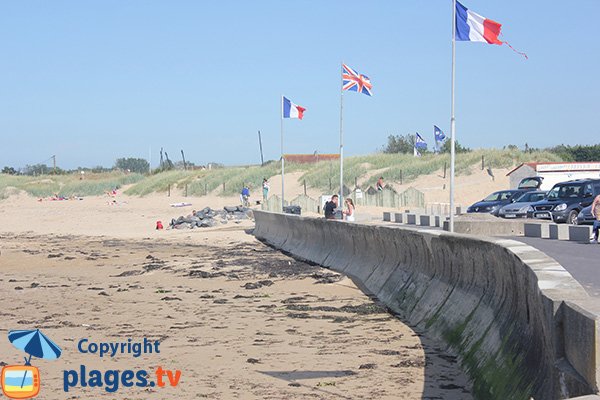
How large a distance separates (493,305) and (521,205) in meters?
35.4

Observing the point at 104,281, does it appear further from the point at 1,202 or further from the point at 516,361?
the point at 1,202

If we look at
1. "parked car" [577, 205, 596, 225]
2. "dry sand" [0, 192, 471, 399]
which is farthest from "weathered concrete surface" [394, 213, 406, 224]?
"dry sand" [0, 192, 471, 399]

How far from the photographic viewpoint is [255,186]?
3597 inches

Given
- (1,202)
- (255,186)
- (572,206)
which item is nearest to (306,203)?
(572,206)

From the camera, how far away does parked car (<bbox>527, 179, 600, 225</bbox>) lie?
3872 centimetres

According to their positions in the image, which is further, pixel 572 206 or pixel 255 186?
pixel 255 186

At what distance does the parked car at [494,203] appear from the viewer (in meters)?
48.6

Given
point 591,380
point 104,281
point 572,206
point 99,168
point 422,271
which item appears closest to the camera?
point 591,380

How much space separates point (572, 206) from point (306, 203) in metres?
23.8

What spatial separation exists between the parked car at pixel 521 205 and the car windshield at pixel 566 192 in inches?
122

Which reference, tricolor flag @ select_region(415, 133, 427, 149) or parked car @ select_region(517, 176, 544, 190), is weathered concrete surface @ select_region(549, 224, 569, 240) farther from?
tricolor flag @ select_region(415, 133, 427, 149)

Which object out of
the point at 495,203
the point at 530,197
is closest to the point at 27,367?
the point at 530,197

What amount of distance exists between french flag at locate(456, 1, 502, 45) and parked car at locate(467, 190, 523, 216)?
18.9 metres

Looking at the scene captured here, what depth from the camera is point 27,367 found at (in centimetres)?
1117
